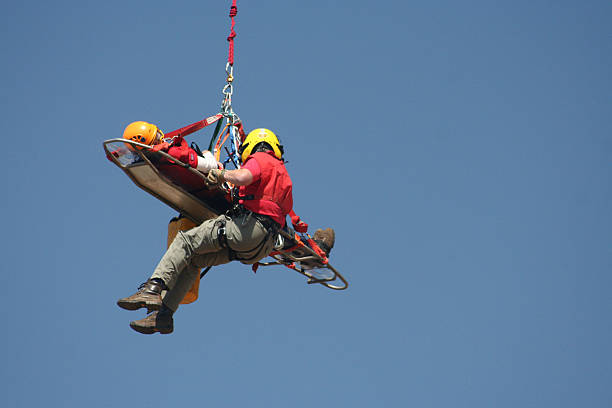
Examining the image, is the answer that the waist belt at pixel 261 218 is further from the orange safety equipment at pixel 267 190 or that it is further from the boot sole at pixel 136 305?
the boot sole at pixel 136 305

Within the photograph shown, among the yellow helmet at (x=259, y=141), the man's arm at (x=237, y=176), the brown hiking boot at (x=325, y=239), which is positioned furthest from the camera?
the brown hiking boot at (x=325, y=239)

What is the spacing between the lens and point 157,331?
1230cm

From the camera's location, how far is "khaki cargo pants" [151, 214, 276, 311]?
11.9 meters

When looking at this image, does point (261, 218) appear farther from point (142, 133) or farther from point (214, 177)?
point (142, 133)

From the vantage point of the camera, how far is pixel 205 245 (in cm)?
1201

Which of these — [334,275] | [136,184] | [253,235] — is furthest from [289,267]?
[136,184]

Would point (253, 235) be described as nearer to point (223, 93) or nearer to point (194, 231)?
point (194, 231)

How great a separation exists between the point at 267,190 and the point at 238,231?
0.60m

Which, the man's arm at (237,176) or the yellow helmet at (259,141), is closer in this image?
the man's arm at (237,176)

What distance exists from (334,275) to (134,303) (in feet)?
10.0

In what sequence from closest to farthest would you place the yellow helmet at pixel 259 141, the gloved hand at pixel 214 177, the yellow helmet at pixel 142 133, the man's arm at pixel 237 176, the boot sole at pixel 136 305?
1. the boot sole at pixel 136 305
2. the man's arm at pixel 237 176
3. the gloved hand at pixel 214 177
4. the yellow helmet at pixel 142 133
5. the yellow helmet at pixel 259 141

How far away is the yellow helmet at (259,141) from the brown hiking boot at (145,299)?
→ 2.00m

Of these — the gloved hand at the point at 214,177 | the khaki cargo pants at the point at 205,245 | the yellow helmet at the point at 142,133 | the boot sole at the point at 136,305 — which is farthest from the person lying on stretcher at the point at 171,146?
the boot sole at the point at 136,305

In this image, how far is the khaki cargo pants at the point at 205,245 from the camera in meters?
11.9
